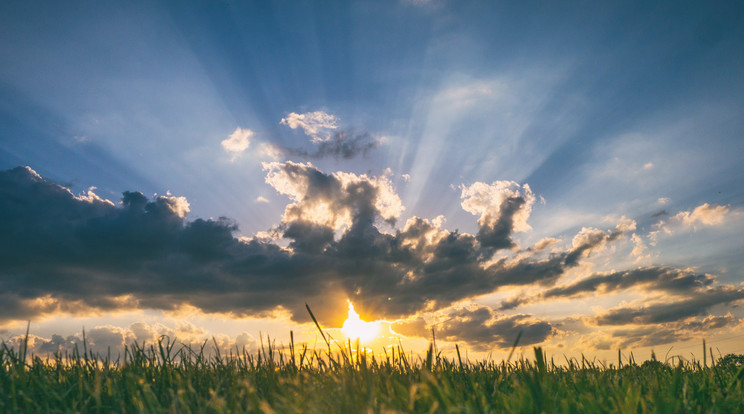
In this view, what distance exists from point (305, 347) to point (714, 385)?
5553mm

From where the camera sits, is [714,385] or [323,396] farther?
[714,385]

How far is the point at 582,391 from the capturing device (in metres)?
5.29

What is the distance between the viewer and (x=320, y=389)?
5.17 m

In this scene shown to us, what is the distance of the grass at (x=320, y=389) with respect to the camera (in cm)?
445

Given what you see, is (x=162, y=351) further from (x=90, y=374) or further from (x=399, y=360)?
(x=399, y=360)

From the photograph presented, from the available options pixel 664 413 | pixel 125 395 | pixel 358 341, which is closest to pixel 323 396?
pixel 358 341

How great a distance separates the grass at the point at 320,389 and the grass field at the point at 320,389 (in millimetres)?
14

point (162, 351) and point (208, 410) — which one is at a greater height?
point (162, 351)

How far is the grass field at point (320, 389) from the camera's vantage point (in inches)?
175

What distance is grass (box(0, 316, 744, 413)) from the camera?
175 inches

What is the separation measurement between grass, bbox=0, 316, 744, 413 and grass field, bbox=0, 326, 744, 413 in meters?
0.01

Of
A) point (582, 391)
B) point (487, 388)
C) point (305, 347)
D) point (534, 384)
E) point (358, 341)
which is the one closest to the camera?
point (534, 384)

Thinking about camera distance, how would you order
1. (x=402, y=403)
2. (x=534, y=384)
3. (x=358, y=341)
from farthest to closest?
(x=358, y=341) → (x=402, y=403) → (x=534, y=384)

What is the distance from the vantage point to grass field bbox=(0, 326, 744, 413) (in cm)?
445
